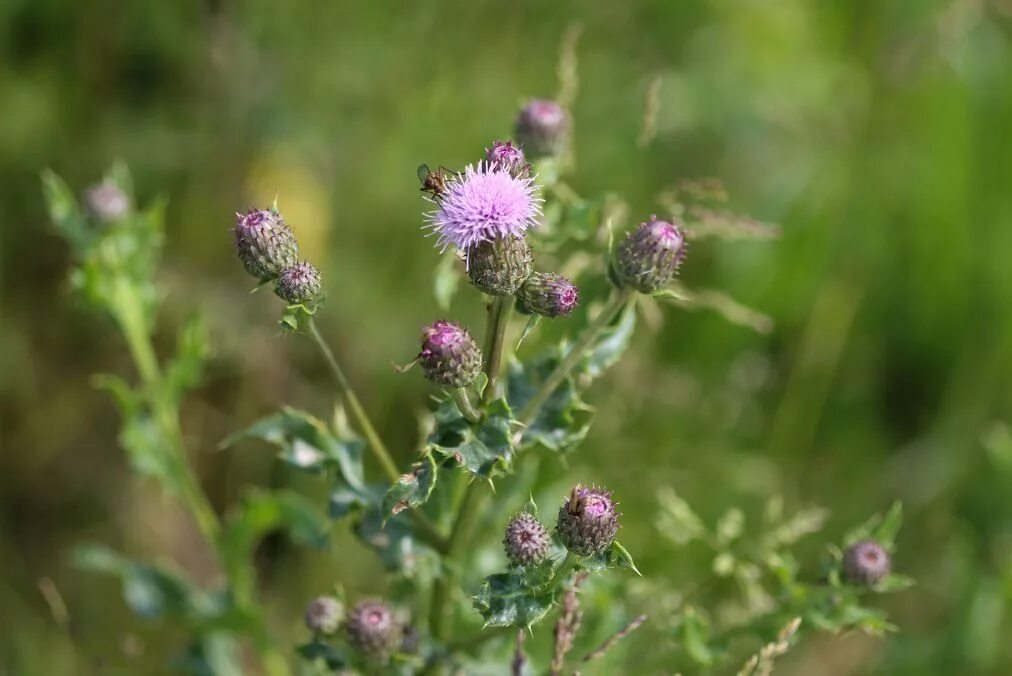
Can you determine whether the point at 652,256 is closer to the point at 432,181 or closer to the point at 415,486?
the point at 432,181

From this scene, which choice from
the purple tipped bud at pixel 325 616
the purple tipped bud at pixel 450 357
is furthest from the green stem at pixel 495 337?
the purple tipped bud at pixel 325 616

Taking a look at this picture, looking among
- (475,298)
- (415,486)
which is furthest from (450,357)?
(475,298)

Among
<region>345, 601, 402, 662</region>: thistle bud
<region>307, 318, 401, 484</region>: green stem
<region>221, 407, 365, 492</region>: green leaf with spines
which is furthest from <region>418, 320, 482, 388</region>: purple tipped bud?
<region>345, 601, 402, 662</region>: thistle bud

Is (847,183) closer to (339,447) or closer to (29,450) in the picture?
(339,447)

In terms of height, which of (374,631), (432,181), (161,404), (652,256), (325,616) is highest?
(161,404)

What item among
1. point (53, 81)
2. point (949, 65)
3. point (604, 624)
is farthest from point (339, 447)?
point (949, 65)

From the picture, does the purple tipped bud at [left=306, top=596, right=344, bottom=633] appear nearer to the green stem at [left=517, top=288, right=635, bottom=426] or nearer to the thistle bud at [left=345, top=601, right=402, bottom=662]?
the thistle bud at [left=345, top=601, right=402, bottom=662]
